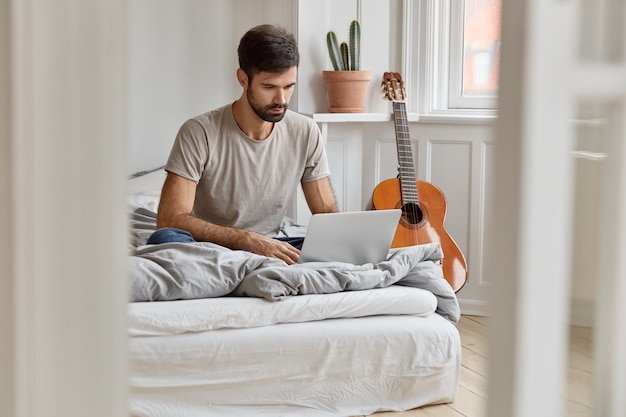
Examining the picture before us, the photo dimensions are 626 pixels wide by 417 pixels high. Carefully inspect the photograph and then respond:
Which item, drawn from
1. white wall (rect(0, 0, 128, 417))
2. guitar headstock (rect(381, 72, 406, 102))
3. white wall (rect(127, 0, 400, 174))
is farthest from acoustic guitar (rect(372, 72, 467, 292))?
white wall (rect(0, 0, 128, 417))

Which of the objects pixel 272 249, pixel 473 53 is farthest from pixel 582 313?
pixel 473 53

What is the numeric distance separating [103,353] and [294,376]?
1.79 meters

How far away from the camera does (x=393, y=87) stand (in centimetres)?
465

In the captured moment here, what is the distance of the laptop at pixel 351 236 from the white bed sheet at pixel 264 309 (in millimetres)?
196

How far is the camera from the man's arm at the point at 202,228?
3410mm

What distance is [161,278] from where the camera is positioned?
3.01m

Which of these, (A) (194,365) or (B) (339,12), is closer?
(A) (194,365)

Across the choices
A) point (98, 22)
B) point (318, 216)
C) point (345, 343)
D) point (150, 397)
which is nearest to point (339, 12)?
point (318, 216)

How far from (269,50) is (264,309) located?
1.08m

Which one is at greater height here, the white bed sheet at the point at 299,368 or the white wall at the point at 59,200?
the white wall at the point at 59,200

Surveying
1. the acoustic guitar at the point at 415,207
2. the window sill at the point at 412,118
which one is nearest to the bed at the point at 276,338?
the acoustic guitar at the point at 415,207

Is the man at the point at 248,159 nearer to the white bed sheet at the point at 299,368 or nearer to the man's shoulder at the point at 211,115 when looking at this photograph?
the man's shoulder at the point at 211,115

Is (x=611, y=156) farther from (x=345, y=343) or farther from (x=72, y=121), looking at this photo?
(x=345, y=343)

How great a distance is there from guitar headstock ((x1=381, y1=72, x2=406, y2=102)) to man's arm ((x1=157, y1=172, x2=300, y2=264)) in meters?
1.43
